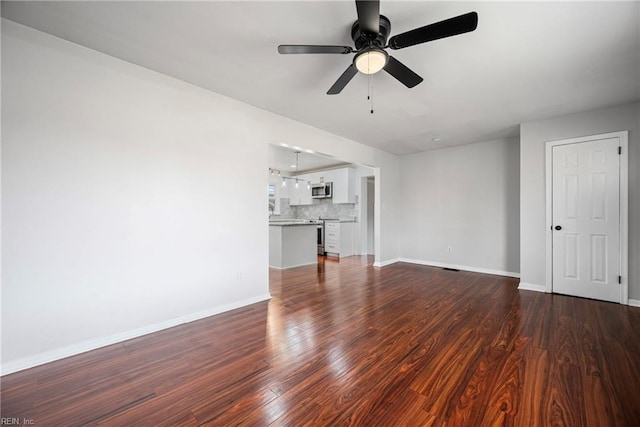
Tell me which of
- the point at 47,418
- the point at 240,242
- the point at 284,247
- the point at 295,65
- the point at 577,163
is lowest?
the point at 47,418

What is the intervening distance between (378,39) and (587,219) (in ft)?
12.8

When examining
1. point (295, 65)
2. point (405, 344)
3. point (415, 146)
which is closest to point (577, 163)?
point (415, 146)

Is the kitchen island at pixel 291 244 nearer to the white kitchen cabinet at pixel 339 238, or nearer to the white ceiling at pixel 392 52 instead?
the white kitchen cabinet at pixel 339 238

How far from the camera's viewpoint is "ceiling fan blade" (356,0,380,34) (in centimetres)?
153

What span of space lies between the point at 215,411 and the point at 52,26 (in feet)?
9.82

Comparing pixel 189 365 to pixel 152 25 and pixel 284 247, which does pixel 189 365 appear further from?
pixel 284 247

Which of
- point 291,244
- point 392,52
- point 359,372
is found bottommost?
point 359,372

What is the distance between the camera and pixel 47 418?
1.53 m

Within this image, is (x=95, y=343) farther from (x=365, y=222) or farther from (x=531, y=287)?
(x=365, y=222)

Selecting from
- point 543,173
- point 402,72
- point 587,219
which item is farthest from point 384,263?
point 402,72

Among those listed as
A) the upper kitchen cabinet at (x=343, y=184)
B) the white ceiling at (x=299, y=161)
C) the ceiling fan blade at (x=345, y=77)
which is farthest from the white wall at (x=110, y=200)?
the upper kitchen cabinet at (x=343, y=184)

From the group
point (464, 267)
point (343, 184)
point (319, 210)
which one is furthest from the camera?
point (319, 210)

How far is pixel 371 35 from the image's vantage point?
5.96 ft

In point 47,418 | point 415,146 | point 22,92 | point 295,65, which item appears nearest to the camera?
point 47,418
